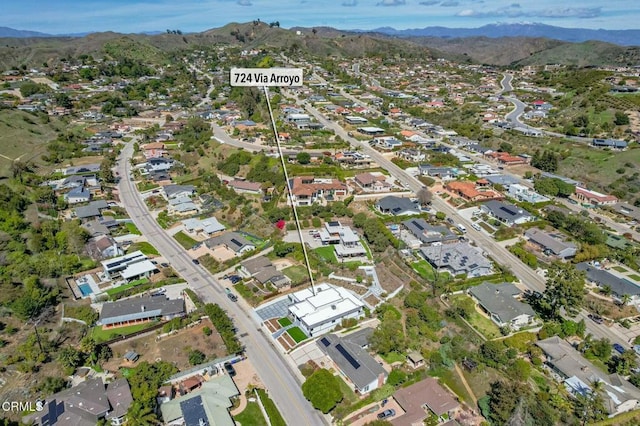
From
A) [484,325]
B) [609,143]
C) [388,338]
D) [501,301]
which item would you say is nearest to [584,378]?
[484,325]

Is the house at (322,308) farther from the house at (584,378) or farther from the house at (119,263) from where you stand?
the house at (119,263)

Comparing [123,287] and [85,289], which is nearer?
[85,289]

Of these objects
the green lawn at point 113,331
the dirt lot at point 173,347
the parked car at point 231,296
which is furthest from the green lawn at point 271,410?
the green lawn at point 113,331

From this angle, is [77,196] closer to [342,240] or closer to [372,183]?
[342,240]

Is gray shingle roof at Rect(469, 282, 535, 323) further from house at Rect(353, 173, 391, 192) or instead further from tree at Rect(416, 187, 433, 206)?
house at Rect(353, 173, 391, 192)

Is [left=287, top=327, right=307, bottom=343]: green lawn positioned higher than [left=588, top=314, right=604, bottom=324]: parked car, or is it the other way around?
[left=287, top=327, right=307, bottom=343]: green lawn

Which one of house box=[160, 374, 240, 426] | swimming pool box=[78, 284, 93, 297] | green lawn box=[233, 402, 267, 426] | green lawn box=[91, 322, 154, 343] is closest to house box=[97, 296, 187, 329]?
green lawn box=[91, 322, 154, 343]
